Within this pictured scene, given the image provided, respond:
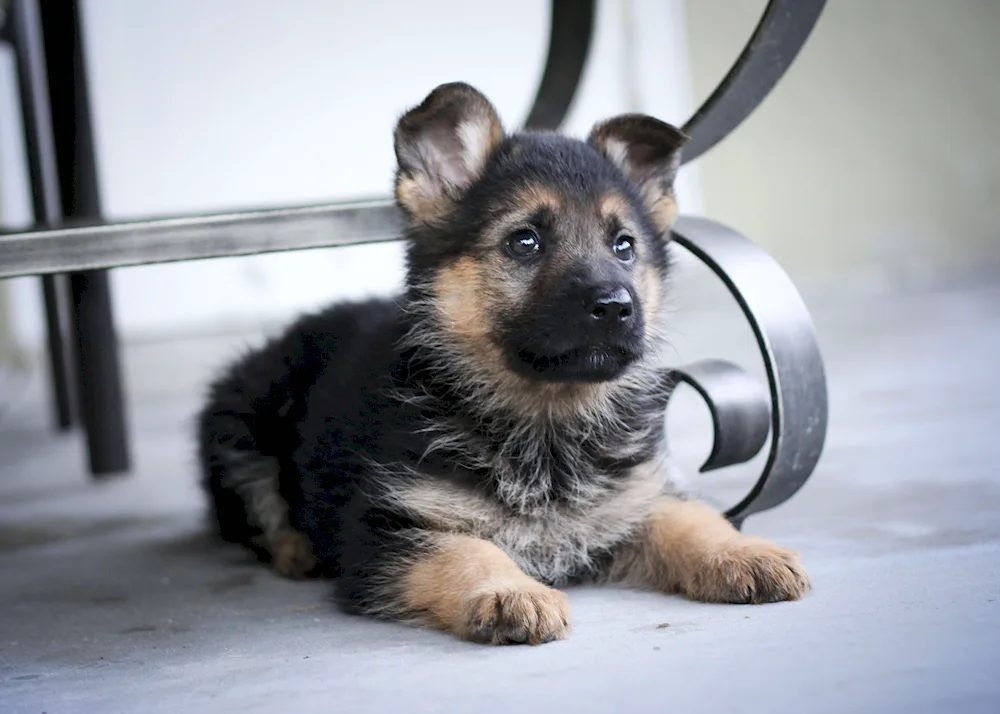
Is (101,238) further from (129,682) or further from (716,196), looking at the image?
(716,196)

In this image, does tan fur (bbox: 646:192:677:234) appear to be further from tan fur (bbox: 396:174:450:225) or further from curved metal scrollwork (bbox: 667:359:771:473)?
tan fur (bbox: 396:174:450:225)

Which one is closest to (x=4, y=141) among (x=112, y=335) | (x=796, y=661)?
(x=112, y=335)

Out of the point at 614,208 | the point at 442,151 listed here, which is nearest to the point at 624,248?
the point at 614,208

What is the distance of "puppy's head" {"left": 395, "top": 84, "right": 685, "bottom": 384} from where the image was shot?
2.53 metres

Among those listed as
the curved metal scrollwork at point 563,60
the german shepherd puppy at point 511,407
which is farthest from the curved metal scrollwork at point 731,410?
the curved metal scrollwork at point 563,60

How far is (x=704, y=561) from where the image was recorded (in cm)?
249

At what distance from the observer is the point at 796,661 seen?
1.95 metres

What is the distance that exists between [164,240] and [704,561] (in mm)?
1567

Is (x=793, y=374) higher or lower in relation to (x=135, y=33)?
lower

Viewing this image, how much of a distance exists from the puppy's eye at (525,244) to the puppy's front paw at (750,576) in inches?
31.3

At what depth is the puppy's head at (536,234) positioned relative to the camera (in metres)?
2.53

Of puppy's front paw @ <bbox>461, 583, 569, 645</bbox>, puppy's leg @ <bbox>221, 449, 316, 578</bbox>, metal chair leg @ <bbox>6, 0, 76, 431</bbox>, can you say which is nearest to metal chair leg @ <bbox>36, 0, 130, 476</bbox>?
metal chair leg @ <bbox>6, 0, 76, 431</bbox>

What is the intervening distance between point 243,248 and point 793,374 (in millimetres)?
1406

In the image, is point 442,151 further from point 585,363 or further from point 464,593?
point 464,593
